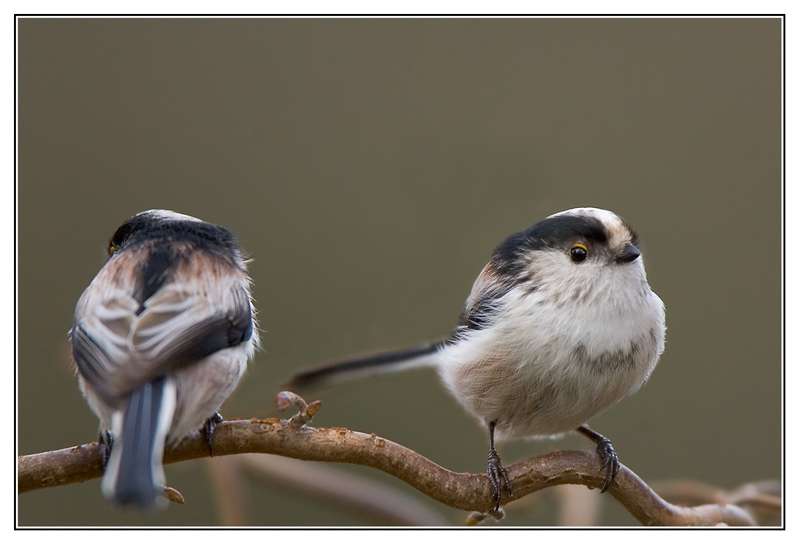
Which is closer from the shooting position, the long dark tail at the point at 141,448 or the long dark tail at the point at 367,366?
the long dark tail at the point at 141,448

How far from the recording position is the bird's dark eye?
1.78 metres

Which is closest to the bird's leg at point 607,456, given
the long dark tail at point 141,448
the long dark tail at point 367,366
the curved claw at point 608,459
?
the curved claw at point 608,459

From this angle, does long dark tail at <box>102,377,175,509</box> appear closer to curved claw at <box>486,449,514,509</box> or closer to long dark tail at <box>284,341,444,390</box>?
long dark tail at <box>284,341,444,390</box>

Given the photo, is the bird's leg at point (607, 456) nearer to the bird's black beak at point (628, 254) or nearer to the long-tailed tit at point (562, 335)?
the long-tailed tit at point (562, 335)

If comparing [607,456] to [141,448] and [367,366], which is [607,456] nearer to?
[367,366]

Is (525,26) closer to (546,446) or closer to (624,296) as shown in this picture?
(624,296)

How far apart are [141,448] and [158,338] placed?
0.76 ft

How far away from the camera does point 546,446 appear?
8.29ft

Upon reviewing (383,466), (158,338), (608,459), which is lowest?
(608,459)

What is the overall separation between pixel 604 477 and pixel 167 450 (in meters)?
1.00

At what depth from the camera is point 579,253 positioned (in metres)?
1.78

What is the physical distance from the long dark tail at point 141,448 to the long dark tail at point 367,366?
18.8 inches

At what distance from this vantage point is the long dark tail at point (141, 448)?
3.40ft

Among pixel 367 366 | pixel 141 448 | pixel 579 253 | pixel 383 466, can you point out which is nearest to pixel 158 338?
pixel 141 448
